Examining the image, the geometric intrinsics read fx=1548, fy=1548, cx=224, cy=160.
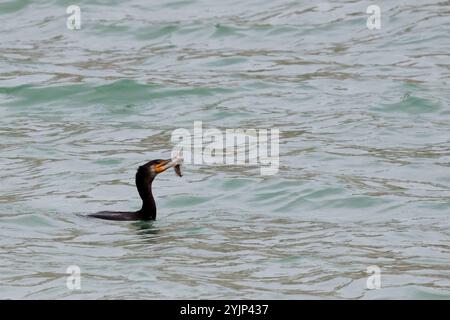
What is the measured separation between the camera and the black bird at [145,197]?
13.2m

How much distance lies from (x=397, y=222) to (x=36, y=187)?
11.6 ft

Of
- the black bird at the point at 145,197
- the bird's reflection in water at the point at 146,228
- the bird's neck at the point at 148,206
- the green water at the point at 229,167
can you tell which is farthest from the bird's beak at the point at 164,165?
the bird's reflection in water at the point at 146,228

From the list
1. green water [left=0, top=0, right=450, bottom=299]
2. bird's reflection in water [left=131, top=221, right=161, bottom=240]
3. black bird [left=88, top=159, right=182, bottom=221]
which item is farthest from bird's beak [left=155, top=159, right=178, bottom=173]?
bird's reflection in water [left=131, top=221, right=161, bottom=240]

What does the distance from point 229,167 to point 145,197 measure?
219cm

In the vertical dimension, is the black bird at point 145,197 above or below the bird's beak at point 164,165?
below

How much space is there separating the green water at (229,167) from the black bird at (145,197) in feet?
0.58

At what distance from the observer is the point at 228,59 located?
1922 centimetres

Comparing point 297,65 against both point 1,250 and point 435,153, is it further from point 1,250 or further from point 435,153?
point 1,250

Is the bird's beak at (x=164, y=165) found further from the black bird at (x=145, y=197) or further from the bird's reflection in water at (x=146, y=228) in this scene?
the bird's reflection in water at (x=146, y=228)

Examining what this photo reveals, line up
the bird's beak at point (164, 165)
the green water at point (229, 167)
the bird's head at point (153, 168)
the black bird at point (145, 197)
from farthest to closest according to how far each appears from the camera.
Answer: the bird's beak at point (164, 165), the bird's head at point (153, 168), the black bird at point (145, 197), the green water at point (229, 167)

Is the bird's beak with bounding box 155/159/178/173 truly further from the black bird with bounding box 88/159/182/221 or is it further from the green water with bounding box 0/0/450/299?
the green water with bounding box 0/0/450/299

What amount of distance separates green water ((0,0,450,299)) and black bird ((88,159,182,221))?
177mm

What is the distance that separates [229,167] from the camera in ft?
50.5

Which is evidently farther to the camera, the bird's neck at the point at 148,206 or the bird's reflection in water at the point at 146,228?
the bird's neck at the point at 148,206
